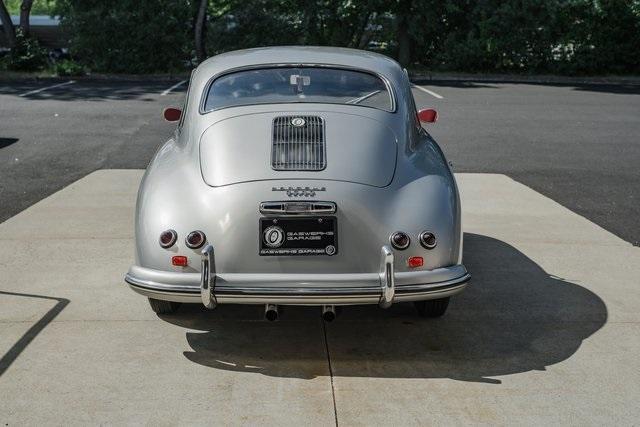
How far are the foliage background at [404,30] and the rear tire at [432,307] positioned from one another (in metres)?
24.1

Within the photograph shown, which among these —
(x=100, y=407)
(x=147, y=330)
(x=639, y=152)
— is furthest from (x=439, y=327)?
(x=639, y=152)

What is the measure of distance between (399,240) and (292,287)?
2.10 feet

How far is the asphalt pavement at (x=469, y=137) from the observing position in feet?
33.6

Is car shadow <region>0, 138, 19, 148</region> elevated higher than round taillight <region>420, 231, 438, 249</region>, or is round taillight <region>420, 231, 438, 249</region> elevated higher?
round taillight <region>420, 231, 438, 249</region>

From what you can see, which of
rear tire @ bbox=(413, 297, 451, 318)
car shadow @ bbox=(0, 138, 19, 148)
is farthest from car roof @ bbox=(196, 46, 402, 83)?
car shadow @ bbox=(0, 138, 19, 148)

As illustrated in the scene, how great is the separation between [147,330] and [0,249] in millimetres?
2327

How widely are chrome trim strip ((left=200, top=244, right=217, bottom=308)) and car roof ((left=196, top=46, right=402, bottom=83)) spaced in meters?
1.79

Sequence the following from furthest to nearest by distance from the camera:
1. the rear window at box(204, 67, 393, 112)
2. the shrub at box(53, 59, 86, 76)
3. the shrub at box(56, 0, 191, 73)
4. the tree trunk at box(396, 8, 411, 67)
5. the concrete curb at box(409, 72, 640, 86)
Answer: the tree trunk at box(396, 8, 411, 67)
the shrub at box(56, 0, 191, 73)
the concrete curb at box(409, 72, 640, 86)
the shrub at box(53, 59, 86, 76)
the rear window at box(204, 67, 393, 112)

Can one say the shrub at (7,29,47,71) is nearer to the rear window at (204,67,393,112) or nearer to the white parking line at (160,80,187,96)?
the white parking line at (160,80,187,96)

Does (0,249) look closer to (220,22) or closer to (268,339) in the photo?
(268,339)

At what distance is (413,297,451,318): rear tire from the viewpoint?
5.70m

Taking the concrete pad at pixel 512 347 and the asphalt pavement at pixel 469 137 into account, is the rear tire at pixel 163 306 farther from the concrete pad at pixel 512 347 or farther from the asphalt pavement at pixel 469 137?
the asphalt pavement at pixel 469 137

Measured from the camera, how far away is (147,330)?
5.52 m

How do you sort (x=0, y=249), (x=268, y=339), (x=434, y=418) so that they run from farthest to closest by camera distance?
(x=0, y=249) < (x=268, y=339) < (x=434, y=418)
